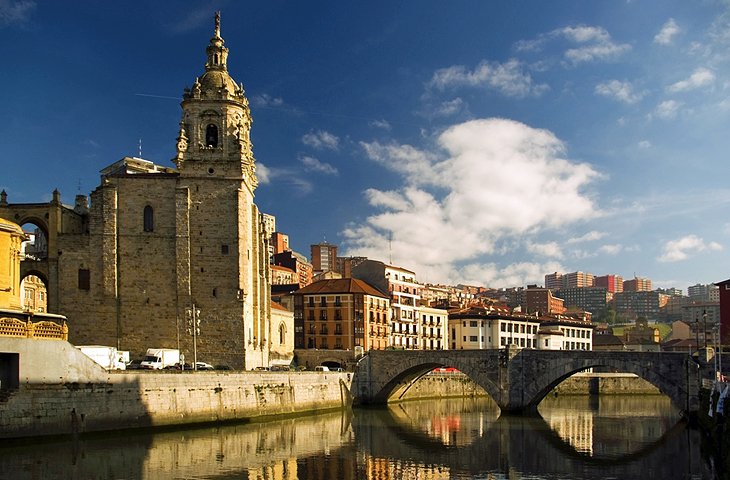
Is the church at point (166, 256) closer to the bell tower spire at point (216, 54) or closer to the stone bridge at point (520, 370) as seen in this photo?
the bell tower spire at point (216, 54)

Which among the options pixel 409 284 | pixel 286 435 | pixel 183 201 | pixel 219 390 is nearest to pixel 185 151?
pixel 183 201

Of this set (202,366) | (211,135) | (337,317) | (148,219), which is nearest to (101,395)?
(202,366)

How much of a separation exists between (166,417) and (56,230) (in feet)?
74.5

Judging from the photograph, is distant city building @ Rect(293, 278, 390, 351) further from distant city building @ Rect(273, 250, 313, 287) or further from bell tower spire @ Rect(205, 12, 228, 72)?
distant city building @ Rect(273, 250, 313, 287)

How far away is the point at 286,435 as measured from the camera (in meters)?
51.4

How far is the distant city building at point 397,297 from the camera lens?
101312 mm

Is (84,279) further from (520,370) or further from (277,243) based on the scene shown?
(277,243)

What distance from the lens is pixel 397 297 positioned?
4085 inches

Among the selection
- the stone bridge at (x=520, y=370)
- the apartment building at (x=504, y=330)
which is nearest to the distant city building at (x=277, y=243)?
the apartment building at (x=504, y=330)

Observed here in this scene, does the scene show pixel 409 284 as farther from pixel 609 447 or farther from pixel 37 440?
pixel 37 440

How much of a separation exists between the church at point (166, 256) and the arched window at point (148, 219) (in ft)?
0.26

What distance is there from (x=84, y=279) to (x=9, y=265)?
1409cm

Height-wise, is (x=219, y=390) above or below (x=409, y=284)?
below

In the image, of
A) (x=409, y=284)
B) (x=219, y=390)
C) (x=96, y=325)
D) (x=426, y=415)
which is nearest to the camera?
(x=219, y=390)
